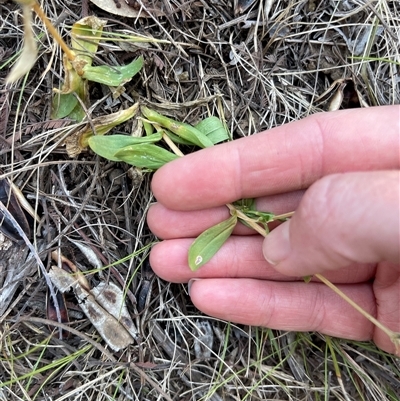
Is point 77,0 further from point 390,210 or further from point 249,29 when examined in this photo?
point 390,210

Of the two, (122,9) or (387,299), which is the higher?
(122,9)

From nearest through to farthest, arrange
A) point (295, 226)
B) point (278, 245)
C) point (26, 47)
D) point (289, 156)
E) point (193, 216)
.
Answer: point (26, 47) → point (295, 226) → point (278, 245) → point (289, 156) → point (193, 216)

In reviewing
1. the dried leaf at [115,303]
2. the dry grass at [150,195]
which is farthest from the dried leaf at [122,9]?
the dried leaf at [115,303]

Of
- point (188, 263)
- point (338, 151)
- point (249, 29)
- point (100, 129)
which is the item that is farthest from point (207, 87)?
point (188, 263)

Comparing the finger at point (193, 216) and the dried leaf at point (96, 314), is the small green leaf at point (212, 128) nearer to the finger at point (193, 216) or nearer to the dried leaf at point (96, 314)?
the finger at point (193, 216)

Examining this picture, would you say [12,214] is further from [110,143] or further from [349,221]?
[349,221]

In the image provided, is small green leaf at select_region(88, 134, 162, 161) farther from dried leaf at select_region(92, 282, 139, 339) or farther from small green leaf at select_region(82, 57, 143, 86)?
dried leaf at select_region(92, 282, 139, 339)

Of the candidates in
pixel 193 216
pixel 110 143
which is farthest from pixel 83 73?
pixel 193 216
